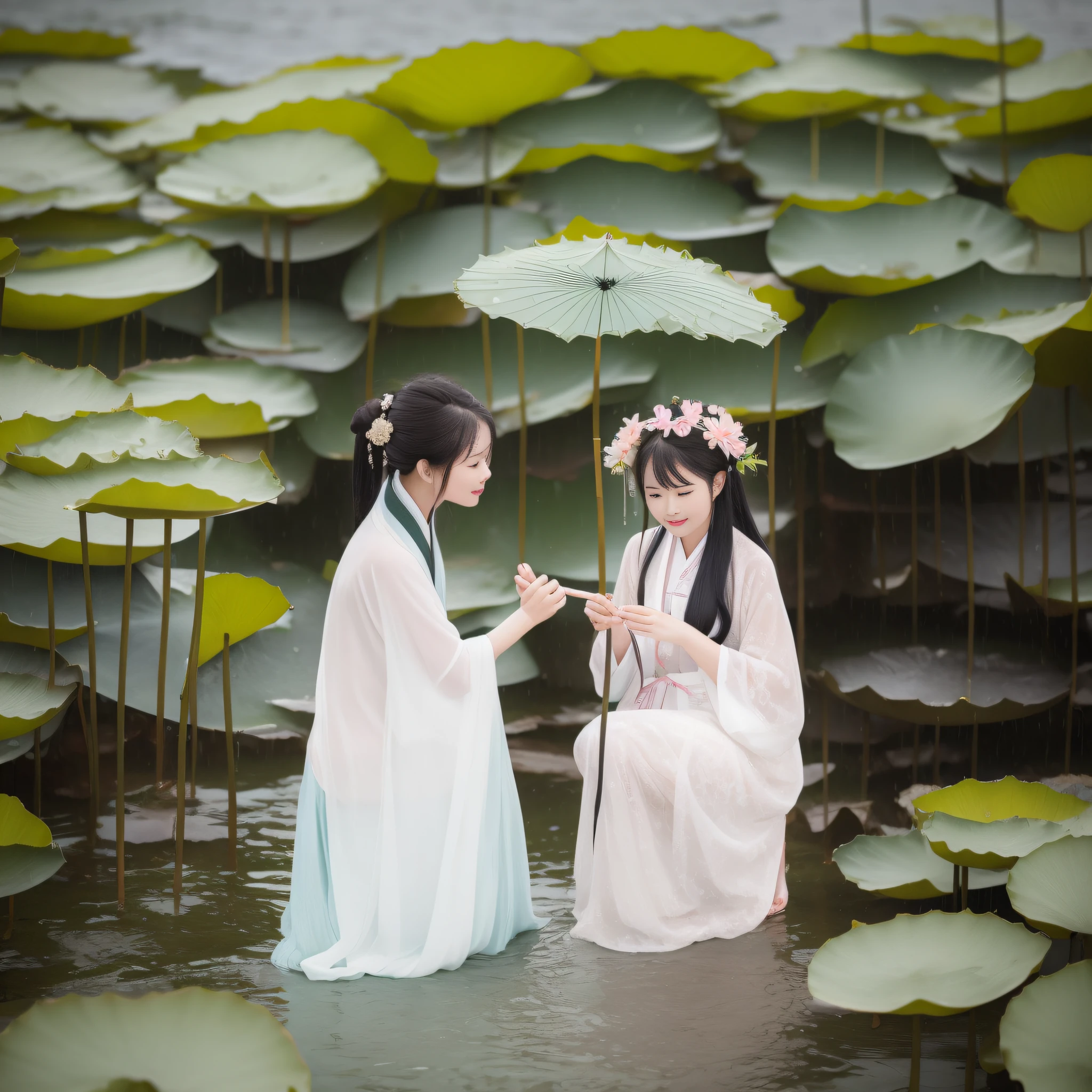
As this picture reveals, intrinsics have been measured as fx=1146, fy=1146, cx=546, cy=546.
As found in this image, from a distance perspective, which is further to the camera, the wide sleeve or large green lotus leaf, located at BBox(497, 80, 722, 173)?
large green lotus leaf, located at BBox(497, 80, 722, 173)

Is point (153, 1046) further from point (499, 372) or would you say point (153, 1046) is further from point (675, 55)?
point (675, 55)

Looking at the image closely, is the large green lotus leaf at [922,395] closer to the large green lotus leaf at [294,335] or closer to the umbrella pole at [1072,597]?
the umbrella pole at [1072,597]

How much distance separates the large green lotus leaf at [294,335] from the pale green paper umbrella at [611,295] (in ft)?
8.68

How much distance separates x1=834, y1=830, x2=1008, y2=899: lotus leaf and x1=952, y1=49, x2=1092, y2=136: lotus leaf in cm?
405

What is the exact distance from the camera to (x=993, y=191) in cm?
609

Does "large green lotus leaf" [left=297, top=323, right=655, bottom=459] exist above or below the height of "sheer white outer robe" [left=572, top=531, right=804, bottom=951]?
above

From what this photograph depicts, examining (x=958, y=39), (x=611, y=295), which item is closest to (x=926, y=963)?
(x=611, y=295)

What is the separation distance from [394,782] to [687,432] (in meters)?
1.23

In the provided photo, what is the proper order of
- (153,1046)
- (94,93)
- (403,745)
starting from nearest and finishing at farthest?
(153,1046), (403,745), (94,93)

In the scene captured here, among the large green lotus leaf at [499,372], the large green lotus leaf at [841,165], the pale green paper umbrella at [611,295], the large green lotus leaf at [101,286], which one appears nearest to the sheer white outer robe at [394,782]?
the pale green paper umbrella at [611,295]

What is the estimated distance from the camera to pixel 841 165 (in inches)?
237

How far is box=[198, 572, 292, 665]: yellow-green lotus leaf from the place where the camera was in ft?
12.5

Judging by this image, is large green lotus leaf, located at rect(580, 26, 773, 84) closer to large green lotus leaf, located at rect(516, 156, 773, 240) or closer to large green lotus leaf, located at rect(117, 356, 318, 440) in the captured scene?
large green lotus leaf, located at rect(516, 156, 773, 240)

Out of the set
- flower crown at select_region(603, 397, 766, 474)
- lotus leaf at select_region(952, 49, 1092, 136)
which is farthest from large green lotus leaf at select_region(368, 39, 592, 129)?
flower crown at select_region(603, 397, 766, 474)
